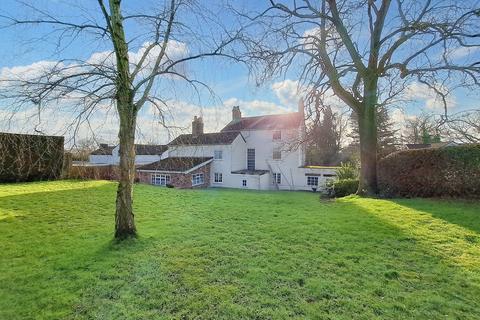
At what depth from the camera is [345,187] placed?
500 inches

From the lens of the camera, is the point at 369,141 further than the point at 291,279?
Yes

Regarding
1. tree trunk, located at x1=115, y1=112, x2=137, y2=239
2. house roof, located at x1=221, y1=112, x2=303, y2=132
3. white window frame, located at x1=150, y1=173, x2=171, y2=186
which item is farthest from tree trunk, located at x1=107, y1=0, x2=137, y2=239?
house roof, located at x1=221, y1=112, x2=303, y2=132

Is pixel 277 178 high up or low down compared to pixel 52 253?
up

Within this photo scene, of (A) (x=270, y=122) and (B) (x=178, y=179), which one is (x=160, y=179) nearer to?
(B) (x=178, y=179)

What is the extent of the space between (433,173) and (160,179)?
21.5m

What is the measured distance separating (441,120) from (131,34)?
12.0 meters

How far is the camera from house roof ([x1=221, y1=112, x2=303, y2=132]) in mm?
28008

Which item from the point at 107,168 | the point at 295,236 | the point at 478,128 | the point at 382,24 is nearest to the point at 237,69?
the point at 295,236

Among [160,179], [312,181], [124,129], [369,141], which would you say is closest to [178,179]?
[160,179]

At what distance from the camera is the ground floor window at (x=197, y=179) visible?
82.7 ft

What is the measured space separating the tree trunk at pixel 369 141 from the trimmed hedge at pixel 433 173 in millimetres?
511

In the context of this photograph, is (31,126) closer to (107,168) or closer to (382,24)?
(382,24)

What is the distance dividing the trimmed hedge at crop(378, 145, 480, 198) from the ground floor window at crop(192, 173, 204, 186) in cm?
1777

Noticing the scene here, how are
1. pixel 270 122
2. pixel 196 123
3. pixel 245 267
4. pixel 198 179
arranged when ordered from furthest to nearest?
pixel 270 122 < pixel 198 179 < pixel 196 123 < pixel 245 267
